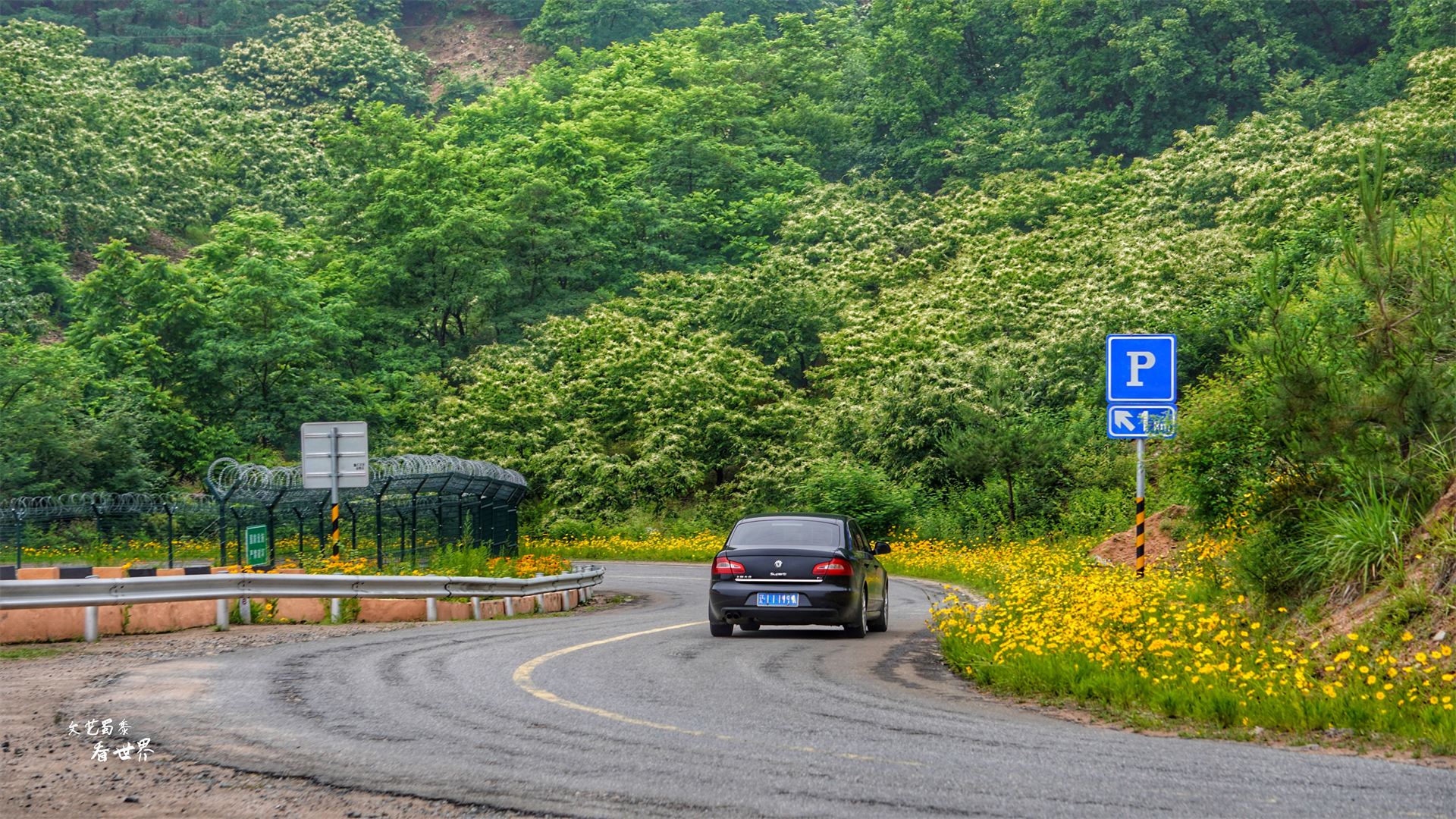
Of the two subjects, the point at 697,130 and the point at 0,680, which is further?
the point at 697,130

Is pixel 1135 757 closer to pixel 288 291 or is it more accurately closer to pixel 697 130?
pixel 288 291

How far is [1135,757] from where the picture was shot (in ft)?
24.9

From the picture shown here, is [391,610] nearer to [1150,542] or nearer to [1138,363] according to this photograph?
[1138,363]

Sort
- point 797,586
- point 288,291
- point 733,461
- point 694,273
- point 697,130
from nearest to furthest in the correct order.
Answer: point 797,586
point 733,461
point 288,291
point 694,273
point 697,130

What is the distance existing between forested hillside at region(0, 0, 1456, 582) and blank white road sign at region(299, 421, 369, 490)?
13162 millimetres

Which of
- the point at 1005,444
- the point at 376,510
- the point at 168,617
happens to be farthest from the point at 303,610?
the point at 1005,444

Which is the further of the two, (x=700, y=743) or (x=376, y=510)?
(x=376, y=510)

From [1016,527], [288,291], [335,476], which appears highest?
[288,291]

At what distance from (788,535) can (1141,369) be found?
16.0 ft

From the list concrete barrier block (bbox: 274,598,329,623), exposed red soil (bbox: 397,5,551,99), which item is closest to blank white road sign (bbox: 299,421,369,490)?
concrete barrier block (bbox: 274,598,329,623)

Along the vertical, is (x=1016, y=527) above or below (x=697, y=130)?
below

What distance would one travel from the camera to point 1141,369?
1574 cm

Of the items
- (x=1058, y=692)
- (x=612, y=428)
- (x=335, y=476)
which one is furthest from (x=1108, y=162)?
(x=1058, y=692)

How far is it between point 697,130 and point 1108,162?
2116 cm
